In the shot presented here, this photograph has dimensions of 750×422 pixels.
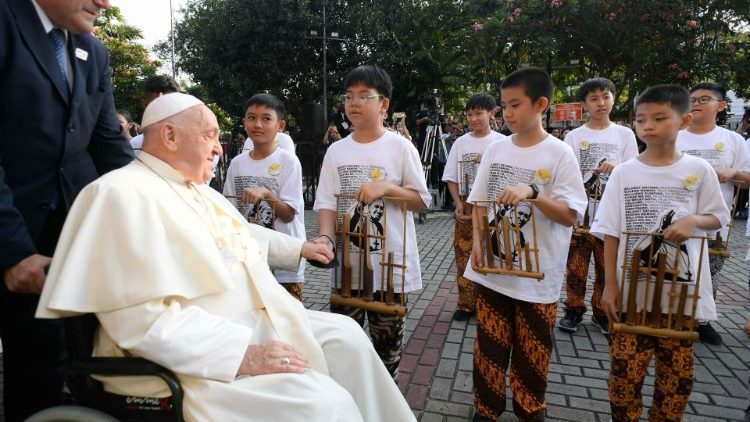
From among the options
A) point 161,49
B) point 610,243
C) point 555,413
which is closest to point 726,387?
point 555,413

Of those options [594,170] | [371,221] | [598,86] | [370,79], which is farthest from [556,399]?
[598,86]

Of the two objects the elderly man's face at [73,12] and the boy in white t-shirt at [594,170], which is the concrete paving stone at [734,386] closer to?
the boy in white t-shirt at [594,170]

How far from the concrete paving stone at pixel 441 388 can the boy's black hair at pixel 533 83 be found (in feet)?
6.40

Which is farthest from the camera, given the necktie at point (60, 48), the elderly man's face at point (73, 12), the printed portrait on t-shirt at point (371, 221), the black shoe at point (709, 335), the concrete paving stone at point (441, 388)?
the black shoe at point (709, 335)

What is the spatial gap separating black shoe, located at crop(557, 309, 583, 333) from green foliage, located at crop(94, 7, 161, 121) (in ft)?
74.2

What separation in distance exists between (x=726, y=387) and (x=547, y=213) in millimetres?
1979

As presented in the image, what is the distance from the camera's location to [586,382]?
3510 millimetres

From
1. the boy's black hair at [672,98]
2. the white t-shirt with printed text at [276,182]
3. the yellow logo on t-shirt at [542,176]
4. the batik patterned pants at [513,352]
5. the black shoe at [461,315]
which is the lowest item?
the black shoe at [461,315]

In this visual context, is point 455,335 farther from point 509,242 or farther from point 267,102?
point 267,102

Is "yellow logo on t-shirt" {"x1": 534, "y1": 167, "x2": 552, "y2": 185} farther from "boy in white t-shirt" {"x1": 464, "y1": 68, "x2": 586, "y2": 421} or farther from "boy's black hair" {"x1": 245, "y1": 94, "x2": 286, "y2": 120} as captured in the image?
"boy's black hair" {"x1": 245, "y1": 94, "x2": 286, "y2": 120}

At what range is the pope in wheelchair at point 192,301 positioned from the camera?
1737 mm

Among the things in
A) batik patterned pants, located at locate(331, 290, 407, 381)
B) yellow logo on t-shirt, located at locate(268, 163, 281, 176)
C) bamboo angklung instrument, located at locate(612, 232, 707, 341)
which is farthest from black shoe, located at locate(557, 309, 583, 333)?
yellow logo on t-shirt, located at locate(268, 163, 281, 176)

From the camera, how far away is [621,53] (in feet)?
45.2

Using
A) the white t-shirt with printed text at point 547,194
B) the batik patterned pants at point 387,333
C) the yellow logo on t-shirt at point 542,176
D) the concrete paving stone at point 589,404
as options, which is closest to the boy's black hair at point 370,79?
the white t-shirt with printed text at point 547,194
